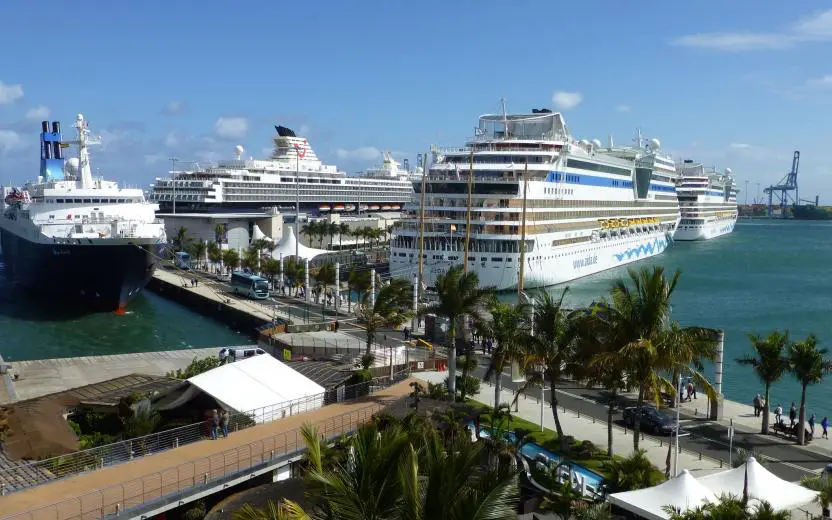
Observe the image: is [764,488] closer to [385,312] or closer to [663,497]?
[663,497]

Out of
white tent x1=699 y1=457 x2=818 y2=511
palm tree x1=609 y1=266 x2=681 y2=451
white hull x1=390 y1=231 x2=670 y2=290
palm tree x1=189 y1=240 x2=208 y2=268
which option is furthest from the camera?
palm tree x1=189 y1=240 x2=208 y2=268

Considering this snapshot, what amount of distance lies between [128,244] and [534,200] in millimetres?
29137

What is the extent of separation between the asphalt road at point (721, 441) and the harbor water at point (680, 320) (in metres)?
8.67

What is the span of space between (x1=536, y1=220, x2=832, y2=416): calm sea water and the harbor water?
7cm

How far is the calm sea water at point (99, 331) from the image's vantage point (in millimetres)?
39250

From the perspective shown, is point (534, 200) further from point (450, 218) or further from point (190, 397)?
point (190, 397)

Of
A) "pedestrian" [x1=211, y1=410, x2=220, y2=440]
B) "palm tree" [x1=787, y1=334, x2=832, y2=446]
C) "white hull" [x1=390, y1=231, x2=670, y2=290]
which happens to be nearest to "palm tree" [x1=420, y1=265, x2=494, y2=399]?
"pedestrian" [x1=211, y1=410, x2=220, y2=440]

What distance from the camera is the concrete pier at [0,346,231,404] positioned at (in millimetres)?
27877

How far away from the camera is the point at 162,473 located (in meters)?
14.8

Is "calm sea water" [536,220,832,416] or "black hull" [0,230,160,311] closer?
"calm sea water" [536,220,832,416]

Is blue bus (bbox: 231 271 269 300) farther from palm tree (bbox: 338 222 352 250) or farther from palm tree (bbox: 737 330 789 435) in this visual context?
palm tree (bbox: 737 330 789 435)

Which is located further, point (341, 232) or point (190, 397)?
point (341, 232)

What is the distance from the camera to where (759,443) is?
2094cm

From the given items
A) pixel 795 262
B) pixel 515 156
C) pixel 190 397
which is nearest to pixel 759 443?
pixel 190 397
